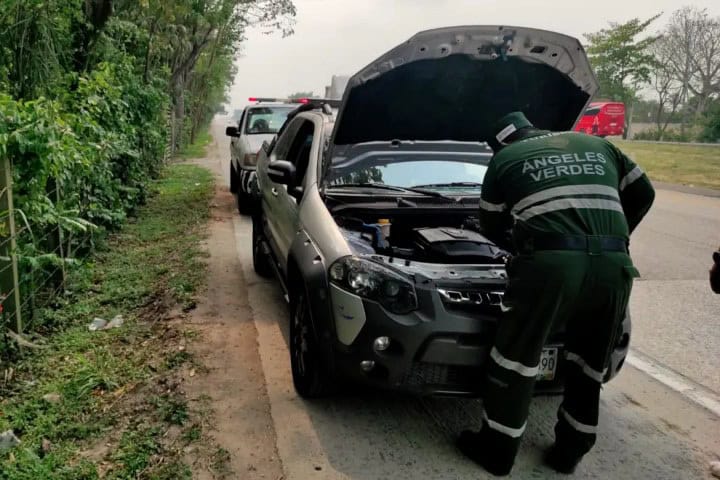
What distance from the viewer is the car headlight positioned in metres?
2.99

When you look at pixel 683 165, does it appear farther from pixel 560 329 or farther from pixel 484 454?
pixel 484 454

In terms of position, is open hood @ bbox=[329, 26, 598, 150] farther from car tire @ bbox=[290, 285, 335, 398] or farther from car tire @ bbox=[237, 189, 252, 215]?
car tire @ bbox=[237, 189, 252, 215]

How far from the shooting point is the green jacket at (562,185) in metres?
2.79

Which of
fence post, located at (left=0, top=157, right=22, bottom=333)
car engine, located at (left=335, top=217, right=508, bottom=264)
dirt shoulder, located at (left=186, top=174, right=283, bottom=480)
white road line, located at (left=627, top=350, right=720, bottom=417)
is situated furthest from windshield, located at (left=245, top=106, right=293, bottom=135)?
white road line, located at (left=627, top=350, right=720, bottom=417)

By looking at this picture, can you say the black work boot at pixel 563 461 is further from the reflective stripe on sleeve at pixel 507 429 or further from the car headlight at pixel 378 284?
the car headlight at pixel 378 284

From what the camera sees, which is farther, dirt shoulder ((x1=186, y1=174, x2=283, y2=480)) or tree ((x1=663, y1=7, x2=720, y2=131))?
tree ((x1=663, y1=7, x2=720, y2=131))

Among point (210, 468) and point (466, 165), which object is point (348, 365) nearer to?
point (210, 468)

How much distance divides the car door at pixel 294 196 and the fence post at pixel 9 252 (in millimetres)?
1769

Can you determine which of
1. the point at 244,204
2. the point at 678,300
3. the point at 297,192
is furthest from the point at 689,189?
the point at 297,192

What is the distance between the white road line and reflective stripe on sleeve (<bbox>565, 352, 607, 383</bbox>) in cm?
135

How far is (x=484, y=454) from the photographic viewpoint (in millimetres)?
3020

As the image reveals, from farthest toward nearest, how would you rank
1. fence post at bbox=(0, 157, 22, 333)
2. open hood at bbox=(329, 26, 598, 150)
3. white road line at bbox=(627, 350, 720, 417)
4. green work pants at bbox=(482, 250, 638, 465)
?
1. white road line at bbox=(627, 350, 720, 417)
2. open hood at bbox=(329, 26, 598, 150)
3. fence post at bbox=(0, 157, 22, 333)
4. green work pants at bbox=(482, 250, 638, 465)

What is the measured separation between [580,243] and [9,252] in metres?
3.42

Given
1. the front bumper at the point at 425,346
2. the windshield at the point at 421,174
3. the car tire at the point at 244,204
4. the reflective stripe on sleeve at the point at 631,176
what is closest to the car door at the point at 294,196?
the windshield at the point at 421,174
